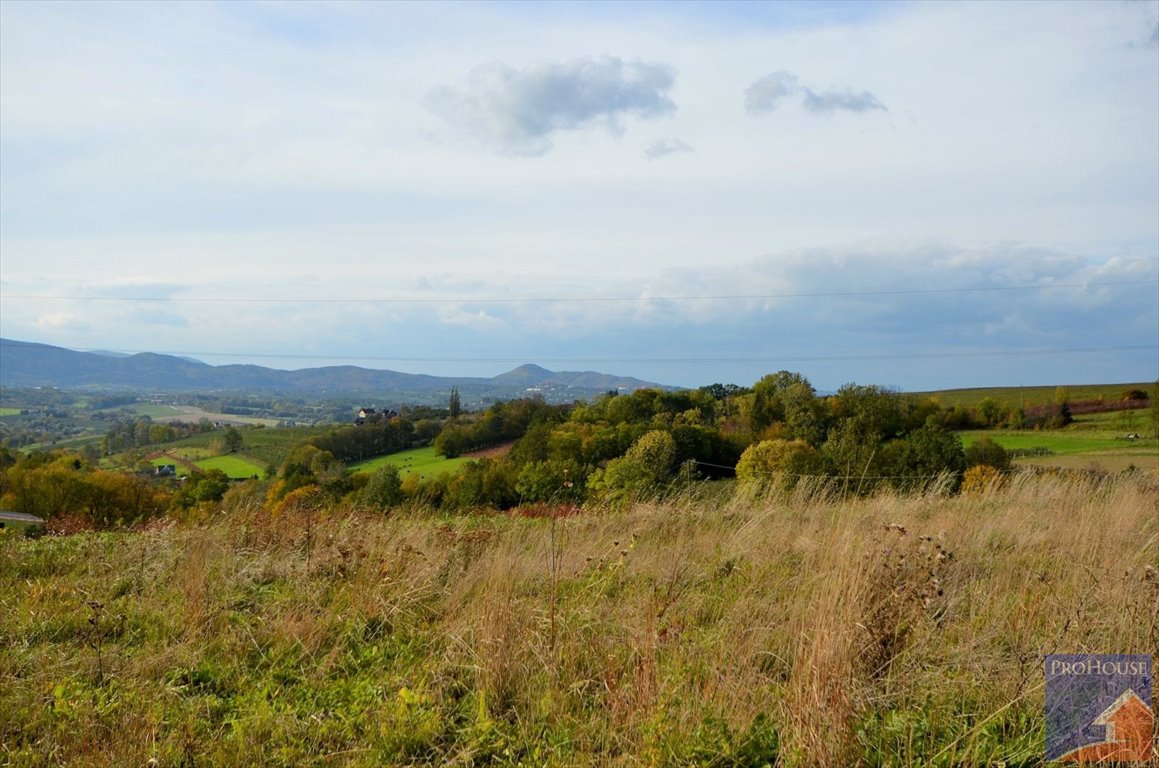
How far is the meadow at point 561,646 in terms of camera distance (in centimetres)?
299

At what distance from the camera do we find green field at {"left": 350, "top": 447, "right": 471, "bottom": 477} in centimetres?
3547

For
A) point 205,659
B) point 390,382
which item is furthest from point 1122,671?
point 390,382

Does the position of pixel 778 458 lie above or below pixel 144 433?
above

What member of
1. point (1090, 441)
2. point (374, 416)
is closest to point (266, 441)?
point (374, 416)

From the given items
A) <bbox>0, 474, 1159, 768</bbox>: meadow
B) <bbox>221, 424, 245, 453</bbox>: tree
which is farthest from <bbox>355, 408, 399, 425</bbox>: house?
<bbox>0, 474, 1159, 768</bbox>: meadow

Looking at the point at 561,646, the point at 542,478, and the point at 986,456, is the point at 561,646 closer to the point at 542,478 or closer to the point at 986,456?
the point at 542,478

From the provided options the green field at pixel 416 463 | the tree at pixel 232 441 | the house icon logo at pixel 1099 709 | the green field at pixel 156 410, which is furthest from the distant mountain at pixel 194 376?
Result: the house icon logo at pixel 1099 709

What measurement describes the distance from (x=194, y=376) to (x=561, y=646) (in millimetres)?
138260

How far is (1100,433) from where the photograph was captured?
131ft

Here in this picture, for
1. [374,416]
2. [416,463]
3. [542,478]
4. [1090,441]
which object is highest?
[1090,441]

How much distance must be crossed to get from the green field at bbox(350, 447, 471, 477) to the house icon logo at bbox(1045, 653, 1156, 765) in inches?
1220

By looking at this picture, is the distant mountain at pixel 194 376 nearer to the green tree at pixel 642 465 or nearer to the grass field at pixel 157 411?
the grass field at pixel 157 411

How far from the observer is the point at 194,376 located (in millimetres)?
125000

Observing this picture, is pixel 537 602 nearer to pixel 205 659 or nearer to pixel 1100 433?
pixel 205 659
